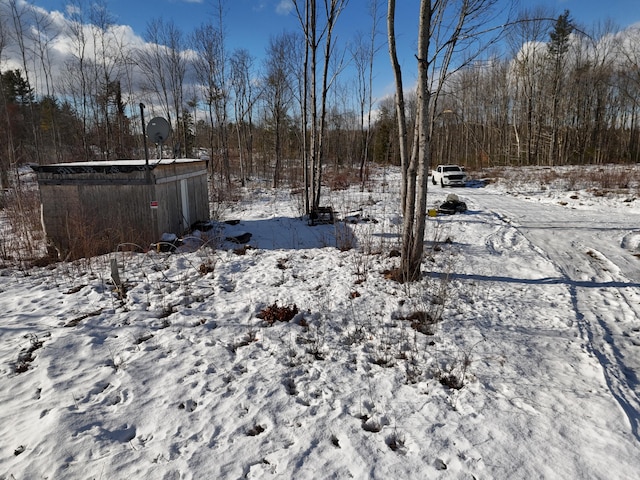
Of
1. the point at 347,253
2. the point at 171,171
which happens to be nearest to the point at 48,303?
the point at 171,171

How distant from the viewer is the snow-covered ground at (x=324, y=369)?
2904 millimetres

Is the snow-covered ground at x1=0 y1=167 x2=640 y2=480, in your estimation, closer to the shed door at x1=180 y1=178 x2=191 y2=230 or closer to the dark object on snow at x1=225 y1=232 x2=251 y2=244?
the dark object on snow at x1=225 y1=232 x2=251 y2=244

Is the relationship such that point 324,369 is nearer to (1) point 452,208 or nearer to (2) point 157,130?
(2) point 157,130

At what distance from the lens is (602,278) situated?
6660 mm

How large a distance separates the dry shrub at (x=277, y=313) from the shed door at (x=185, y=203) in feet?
21.1

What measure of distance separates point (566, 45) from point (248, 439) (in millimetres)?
44231

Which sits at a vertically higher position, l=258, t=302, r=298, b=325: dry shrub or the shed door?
the shed door

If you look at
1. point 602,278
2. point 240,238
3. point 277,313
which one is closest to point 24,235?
point 240,238

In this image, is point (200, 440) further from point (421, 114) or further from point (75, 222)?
point (75, 222)

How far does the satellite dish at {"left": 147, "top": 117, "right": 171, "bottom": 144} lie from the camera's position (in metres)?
9.48

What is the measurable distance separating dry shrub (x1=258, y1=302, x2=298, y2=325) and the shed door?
6.44 m

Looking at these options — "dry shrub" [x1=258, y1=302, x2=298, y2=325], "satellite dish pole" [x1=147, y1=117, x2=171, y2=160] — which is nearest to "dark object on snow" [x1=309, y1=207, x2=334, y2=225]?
"satellite dish pole" [x1=147, y1=117, x2=171, y2=160]

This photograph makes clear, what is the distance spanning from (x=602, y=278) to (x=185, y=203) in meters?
10.7

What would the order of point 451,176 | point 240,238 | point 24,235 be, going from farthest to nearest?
point 451,176 → point 24,235 → point 240,238
